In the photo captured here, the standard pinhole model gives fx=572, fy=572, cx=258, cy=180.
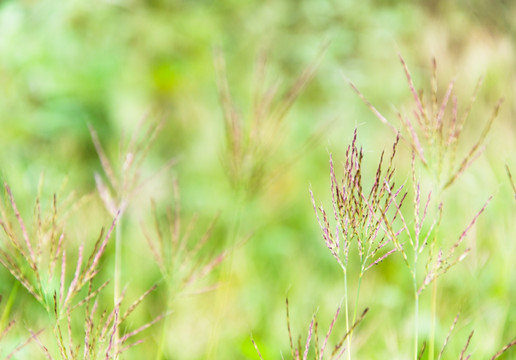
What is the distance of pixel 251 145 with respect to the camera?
0.76 metres

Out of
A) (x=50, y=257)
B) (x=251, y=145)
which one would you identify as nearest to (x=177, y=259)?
(x=251, y=145)

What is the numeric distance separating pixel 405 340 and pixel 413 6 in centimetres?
198

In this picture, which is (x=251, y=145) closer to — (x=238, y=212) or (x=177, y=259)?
(x=238, y=212)

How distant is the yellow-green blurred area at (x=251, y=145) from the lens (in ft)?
3.41

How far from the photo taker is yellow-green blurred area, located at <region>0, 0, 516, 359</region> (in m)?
1.04

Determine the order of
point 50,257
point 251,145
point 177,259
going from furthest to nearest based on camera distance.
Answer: point 177,259 < point 251,145 < point 50,257

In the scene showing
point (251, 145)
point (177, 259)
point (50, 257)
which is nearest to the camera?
point (50, 257)

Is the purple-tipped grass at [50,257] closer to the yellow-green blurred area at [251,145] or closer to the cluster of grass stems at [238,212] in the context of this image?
the cluster of grass stems at [238,212]

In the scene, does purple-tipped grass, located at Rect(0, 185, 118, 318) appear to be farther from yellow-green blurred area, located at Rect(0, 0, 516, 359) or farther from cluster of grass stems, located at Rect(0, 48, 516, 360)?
yellow-green blurred area, located at Rect(0, 0, 516, 359)

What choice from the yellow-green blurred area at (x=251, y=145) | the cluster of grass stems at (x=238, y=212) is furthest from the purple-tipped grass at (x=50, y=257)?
the yellow-green blurred area at (x=251, y=145)

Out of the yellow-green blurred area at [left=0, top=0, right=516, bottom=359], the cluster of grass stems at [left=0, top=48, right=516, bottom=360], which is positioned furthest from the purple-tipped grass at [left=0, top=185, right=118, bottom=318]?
the yellow-green blurred area at [left=0, top=0, right=516, bottom=359]

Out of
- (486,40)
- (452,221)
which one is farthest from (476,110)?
(452,221)

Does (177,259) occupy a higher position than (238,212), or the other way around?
(238,212)

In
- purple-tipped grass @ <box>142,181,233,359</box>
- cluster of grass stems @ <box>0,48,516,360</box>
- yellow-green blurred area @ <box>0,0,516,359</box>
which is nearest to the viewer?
cluster of grass stems @ <box>0,48,516,360</box>
